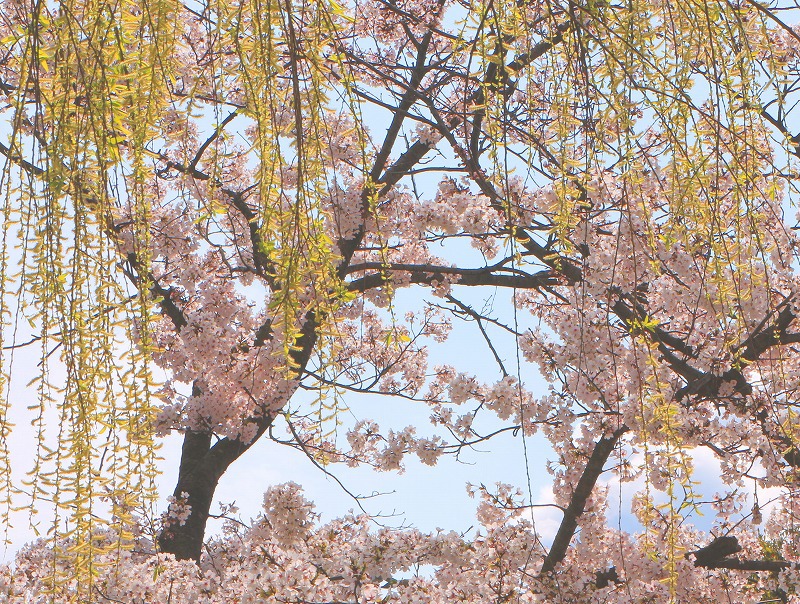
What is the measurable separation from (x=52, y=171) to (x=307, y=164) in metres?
0.42

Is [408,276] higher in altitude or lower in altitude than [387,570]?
higher

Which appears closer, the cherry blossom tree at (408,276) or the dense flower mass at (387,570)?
the cherry blossom tree at (408,276)

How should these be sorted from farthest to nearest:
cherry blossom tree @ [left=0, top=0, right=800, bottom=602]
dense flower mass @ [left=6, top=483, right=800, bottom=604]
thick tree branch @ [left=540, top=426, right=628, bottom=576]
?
1. thick tree branch @ [left=540, top=426, right=628, bottom=576]
2. dense flower mass @ [left=6, top=483, right=800, bottom=604]
3. cherry blossom tree @ [left=0, top=0, right=800, bottom=602]

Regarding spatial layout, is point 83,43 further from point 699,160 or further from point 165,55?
point 699,160

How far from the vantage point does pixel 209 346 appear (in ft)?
16.3

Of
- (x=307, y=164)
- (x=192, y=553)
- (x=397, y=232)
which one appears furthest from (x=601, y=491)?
(x=307, y=164)

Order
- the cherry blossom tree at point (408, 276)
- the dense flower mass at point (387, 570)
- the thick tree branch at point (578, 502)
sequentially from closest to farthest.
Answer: the cherry blossom tree at point (408, 276) → the dense flower mass at point (387, 570) → the thick tree branch at point (578, 502)

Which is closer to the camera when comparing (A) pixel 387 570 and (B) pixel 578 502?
(A) pixel 387 570

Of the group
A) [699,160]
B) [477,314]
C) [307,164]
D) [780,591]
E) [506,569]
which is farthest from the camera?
[477,314]

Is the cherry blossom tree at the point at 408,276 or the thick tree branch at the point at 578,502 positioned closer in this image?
the cherry blossom tree at the point at 408,276

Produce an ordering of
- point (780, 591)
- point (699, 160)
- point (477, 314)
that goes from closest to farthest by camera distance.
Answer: point (699, 160), point (780, 591), point (477, 314)

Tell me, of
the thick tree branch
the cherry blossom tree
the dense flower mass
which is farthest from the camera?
the thick tree branch

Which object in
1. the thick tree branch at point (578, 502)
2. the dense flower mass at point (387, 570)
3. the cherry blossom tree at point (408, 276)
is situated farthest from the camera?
the thick tree branch at point (578, 502)

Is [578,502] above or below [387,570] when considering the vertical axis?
above
